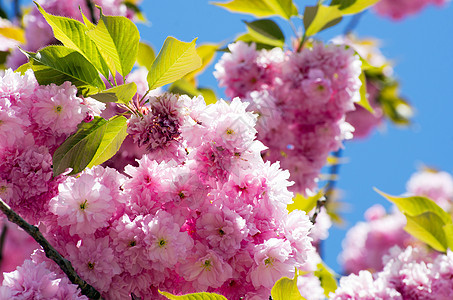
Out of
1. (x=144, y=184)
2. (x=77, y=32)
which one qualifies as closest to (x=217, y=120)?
(x=144, y=184)

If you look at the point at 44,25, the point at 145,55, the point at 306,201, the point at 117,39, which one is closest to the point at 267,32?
the point at 145,55

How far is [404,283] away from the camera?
1566mm

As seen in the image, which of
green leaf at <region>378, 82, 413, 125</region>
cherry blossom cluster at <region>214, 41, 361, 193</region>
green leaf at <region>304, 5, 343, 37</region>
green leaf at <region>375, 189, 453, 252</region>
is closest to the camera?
green leaf at <region>375, 189, 453, 252</region>

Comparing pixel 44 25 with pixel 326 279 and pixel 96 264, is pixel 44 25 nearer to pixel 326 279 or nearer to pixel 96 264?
pixel 96 264

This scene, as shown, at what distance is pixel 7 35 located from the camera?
85.5 inches

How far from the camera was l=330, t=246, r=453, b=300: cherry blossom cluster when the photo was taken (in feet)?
4.91

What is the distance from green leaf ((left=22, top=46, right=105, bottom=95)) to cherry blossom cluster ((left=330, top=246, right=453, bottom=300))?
0.93m

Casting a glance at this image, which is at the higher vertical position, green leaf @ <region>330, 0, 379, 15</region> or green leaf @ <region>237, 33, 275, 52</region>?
green leaf @ <region>330, 0, 379, 15</region>

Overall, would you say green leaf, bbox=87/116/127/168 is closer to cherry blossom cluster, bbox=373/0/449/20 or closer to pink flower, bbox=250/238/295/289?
pink flower, bbox=250/238/295/289

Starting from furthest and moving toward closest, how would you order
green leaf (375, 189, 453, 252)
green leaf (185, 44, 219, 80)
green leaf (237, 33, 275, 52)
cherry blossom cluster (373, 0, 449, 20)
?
cherry blossom cluster (373, 0, 449, 20), green leaf (185, 44, 219, 80), green leaf (237, 33, 275, 52), green leaf (375, 189, 453, 252)

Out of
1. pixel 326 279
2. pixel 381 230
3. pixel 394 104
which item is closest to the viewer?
pixel 326 279

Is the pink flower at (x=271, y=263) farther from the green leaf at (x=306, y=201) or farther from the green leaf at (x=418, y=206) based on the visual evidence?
the green leaf at (x=418, y=206)

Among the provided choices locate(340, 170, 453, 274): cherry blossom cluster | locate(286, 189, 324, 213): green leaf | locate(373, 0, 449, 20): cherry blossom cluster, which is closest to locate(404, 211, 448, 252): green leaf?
locate(286, 189, 324, 213): green leaf

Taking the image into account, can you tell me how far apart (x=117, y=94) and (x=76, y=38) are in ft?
0.65
